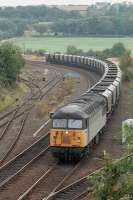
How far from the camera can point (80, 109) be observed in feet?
84.4

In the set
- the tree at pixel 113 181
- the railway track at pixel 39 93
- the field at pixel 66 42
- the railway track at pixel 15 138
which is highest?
the tree at pixel 113 181

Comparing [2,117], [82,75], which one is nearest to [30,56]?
[82,75]

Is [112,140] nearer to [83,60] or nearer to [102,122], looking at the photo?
[102,122]

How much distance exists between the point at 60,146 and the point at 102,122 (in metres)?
5.79

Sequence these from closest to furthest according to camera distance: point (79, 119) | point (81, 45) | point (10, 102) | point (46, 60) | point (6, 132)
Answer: point (79, 119), point (6, 132), point (10, 102), point (46, 60), point (81, 45)

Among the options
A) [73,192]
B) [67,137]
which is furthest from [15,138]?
[73,192]

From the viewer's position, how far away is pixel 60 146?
82.8 ft

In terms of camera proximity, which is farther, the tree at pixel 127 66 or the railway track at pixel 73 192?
the tree at pixel 127 66

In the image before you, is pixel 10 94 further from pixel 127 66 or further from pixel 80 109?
pixel 127 66

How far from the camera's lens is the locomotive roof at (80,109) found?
82.5 ft

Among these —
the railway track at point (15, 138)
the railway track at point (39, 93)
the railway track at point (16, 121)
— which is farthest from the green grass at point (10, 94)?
the railway track at point (15, 138)

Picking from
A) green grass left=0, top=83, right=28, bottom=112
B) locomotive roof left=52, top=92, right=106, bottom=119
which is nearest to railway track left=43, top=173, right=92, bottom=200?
locomotive roof left=52, top=92, right=106, bottom=119

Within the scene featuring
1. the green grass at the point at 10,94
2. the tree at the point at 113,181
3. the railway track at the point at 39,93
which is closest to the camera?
the tree at the point at 113,181

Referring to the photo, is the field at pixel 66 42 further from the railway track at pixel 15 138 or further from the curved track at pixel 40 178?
the curved track at pixel 40 178
